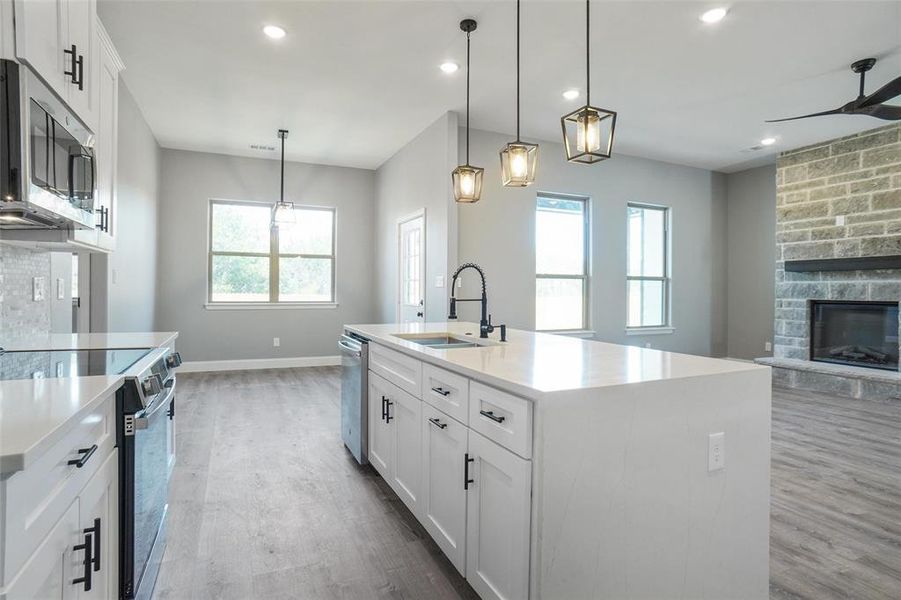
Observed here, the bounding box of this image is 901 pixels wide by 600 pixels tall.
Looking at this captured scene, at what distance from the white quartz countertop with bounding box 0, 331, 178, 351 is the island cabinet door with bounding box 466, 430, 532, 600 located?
160cm

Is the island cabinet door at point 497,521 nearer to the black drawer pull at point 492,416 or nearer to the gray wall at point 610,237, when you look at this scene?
the black drawer pull at point 492,416

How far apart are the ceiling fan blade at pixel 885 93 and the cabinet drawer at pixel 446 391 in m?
3.57

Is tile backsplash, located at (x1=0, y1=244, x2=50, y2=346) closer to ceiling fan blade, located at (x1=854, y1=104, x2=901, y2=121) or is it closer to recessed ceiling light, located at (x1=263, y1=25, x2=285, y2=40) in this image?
recessed ceiling light, located at (x1=263, y1=25, x2=285, y2=40)

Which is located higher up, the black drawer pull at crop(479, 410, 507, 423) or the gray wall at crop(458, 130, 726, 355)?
the gray wall at crop(458, 130, 726, 355)

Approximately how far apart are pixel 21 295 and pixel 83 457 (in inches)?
72.2

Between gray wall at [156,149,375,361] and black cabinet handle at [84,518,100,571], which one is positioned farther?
gray wall at [156,149,375,361]

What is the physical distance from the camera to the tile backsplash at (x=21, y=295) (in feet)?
7.29

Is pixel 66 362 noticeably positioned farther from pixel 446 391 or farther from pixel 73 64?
pixel 446 391

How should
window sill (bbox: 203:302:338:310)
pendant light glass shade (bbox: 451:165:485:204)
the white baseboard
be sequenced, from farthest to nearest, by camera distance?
window sill (bbox: 203:302:338:310), the white baseboard, pendant light glass shade (bbox: 451:165:485:204)

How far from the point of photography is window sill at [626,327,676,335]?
654 cm

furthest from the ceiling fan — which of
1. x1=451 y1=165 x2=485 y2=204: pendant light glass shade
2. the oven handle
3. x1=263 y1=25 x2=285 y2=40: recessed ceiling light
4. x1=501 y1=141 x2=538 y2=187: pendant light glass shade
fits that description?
the oven handle

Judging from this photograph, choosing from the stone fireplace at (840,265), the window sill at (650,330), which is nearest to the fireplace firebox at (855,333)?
the stone fireplace at (840,265)

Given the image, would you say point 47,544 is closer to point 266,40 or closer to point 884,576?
point 884,576

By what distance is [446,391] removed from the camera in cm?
189
